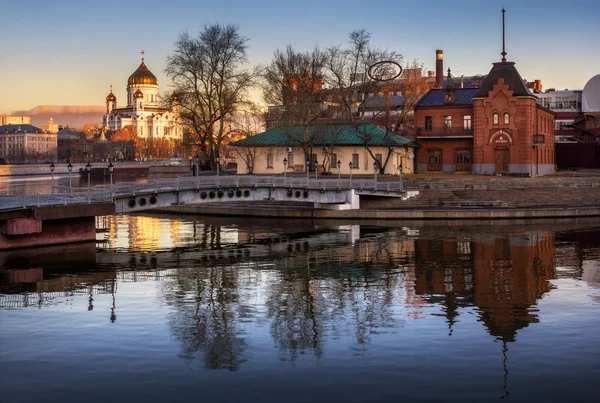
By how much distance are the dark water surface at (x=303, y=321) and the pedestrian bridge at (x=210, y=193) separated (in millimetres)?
2932

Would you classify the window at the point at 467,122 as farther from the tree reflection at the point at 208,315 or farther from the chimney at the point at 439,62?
the tree reflection at the point at 208,315

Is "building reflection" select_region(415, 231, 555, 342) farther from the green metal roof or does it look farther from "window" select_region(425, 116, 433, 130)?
"window" select_region(425, 116, 433, 130)

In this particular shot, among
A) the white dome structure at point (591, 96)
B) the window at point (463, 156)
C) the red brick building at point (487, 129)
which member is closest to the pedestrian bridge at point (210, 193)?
the red brick building at point (487, 129)

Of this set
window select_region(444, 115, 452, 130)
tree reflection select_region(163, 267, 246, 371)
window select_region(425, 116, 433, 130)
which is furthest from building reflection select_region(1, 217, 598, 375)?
window select_region(425, 116, 433, 130)

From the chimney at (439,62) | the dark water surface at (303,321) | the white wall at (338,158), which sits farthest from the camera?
the chimney at (439,62)

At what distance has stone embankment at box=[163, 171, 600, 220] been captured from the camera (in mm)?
62062

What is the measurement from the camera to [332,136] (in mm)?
79250

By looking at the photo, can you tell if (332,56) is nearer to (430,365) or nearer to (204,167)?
Answer: (204,167)

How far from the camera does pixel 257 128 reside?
10275 centimetres

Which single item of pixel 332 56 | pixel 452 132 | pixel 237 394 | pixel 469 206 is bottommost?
pixel 237 394

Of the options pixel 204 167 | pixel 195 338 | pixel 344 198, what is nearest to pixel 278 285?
pixel 195 338

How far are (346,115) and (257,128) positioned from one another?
16.4 metres

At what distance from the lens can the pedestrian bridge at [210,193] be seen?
4616 centimetres

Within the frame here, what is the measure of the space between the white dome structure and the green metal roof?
139ft
